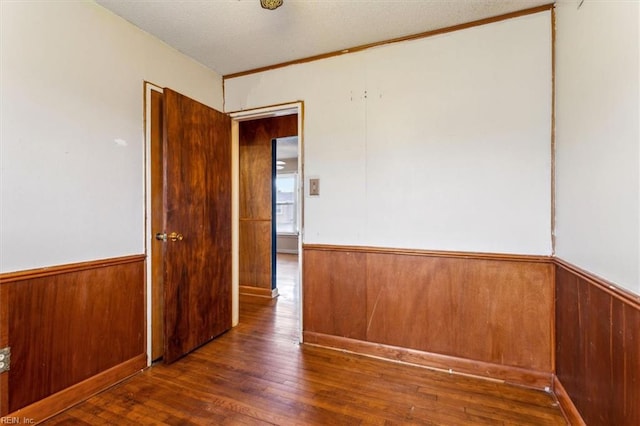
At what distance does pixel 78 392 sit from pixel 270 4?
2.65 metres

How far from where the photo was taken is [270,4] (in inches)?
73.1

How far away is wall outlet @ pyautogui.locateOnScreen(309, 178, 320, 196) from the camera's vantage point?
105 inches

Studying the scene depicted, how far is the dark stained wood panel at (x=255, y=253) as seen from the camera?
4156 millimetres

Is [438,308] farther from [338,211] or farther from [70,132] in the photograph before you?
[70,132]

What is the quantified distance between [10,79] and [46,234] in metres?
0.82

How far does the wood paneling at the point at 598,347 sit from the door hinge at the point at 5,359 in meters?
2.80

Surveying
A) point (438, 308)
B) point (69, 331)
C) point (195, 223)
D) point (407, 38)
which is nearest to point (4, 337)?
point (69, 331)

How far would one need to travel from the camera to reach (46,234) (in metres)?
1.72

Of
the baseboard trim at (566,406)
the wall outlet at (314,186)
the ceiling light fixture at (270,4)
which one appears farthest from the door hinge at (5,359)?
the baseboard trim at (566,406)

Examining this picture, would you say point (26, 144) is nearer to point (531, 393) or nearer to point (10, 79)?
point (10, 79)

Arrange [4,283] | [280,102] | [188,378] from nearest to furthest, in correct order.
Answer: [4,283]
[188,378]
[280,102]

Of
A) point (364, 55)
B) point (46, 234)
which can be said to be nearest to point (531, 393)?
point (364, 55)

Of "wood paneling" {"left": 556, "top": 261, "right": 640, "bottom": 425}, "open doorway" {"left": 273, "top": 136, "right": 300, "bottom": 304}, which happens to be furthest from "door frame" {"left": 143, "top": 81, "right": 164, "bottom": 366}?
"open doorway" {"left": 273, "top": 136, "right": 300, "bottom": 304}

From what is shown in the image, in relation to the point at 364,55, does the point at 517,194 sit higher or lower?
lower
